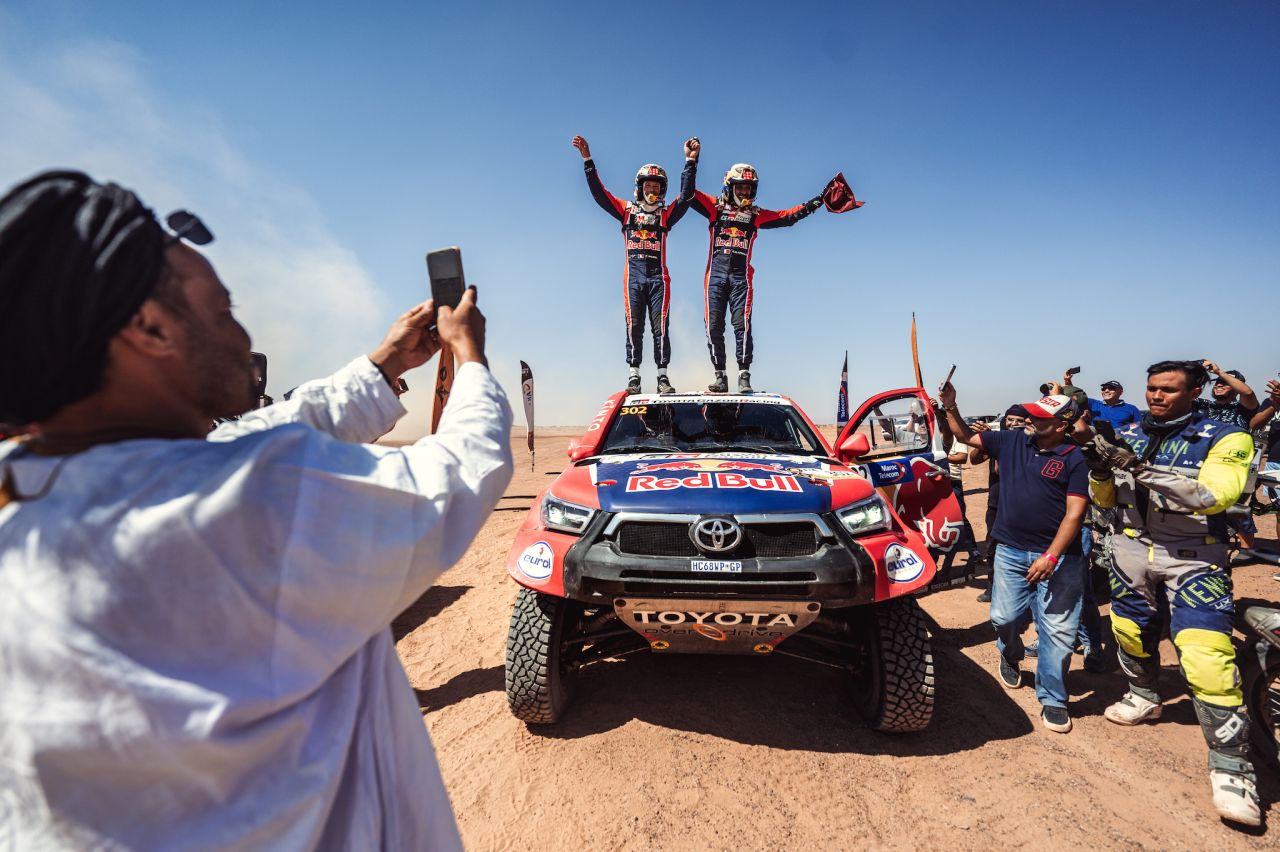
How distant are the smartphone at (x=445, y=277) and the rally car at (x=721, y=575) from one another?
1.73 meters

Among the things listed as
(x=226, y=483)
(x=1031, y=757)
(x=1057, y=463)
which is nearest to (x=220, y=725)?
(x=226, y=483)

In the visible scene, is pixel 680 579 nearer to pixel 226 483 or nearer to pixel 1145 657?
pixel 226 483

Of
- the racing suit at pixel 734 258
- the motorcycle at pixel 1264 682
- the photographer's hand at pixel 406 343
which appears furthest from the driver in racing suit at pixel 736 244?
the photographer's hand at pixel 406 343

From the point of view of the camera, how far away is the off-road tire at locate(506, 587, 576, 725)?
2.97m

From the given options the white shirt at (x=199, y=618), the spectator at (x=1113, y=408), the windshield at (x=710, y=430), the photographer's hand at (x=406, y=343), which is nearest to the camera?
the white shirt at (x=199, y=618)

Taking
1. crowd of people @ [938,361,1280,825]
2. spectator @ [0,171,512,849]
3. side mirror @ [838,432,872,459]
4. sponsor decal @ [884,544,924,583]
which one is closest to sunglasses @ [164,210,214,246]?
spectator @ [0,171,512,849]

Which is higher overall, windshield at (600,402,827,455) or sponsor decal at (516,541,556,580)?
windshield at (600,402,827,455)

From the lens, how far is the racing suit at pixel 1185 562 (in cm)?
279

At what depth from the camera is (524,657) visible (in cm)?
299

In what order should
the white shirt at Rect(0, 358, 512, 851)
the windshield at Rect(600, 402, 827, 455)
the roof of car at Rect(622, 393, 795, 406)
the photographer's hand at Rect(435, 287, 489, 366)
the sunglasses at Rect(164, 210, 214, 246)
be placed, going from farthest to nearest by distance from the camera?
the roof of car at Rect(622, 393, 795, 406) → the windshield at Rect(600, 402, 827, 455) → the photographer's hand at Rect(435, 287, 489, 366) → the sunglasses at Rect(164, 210, 214, 246) → the white shirt at Rect(0, 358, 512, 851)

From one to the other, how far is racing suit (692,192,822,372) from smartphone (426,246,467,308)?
6.06 m

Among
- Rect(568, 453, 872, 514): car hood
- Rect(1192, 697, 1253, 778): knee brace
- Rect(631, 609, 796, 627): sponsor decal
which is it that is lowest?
Rect(1192, 697, 1253, 778): knee brace

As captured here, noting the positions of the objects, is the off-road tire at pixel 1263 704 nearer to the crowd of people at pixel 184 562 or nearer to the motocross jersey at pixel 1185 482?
the motocross jersey at pixel 1185 482

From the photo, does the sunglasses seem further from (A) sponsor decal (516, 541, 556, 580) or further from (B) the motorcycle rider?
(B) the motorcycle rider
